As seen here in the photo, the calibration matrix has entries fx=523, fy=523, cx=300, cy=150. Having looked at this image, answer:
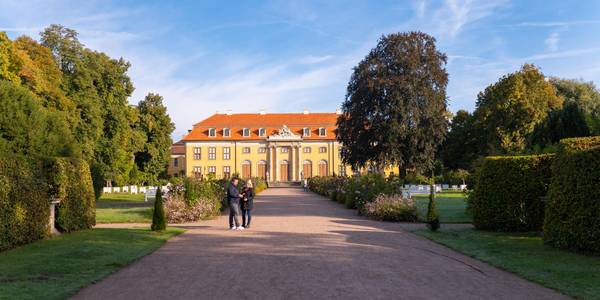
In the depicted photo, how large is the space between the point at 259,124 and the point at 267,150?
474cm

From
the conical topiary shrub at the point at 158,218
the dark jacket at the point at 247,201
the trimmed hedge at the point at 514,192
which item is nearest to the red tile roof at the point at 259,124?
the dark jacket at the point at 247,201

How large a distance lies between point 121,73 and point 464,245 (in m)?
36.0

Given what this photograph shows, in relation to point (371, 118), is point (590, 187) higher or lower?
lower

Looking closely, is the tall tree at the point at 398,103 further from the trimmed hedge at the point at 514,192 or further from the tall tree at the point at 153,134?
the tall tree at the point at 153,134

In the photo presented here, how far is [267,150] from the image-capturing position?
7475cm

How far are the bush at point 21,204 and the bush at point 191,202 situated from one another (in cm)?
548

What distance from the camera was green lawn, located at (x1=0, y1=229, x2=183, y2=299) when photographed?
677cm

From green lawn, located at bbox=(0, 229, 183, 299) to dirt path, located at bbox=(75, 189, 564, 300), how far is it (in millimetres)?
322

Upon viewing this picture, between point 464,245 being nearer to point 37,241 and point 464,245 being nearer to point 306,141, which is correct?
point 37,241

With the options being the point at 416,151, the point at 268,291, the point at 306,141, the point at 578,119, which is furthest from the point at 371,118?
the point at 306,141

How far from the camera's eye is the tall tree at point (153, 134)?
59781 mm

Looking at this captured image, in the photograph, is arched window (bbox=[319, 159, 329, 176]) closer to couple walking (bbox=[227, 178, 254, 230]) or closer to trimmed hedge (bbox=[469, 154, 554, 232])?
couple walking (bbox=[227, 178, 254, 230])

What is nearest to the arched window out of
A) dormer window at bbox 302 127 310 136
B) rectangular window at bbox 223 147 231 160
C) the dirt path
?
dormer window at bbox 302 127 310 136

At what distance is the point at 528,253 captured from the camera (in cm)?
986
